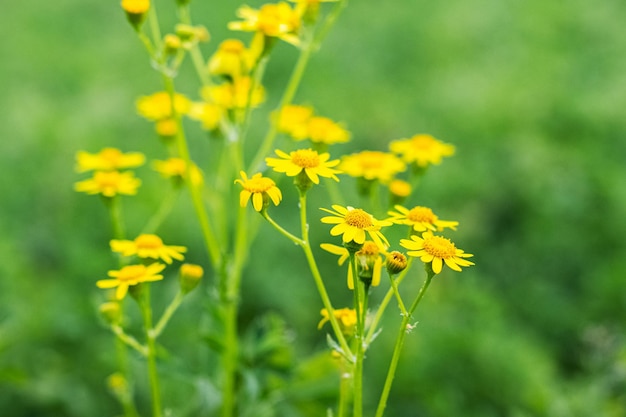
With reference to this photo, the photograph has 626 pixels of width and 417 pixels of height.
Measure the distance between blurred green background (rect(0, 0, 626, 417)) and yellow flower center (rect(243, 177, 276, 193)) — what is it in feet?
1.95

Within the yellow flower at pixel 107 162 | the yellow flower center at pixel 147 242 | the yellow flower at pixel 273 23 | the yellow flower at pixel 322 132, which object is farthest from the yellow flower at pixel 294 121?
the yellow flower center at pixel 147 242

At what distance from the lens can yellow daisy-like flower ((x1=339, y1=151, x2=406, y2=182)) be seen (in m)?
1.42

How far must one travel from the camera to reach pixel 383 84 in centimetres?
380

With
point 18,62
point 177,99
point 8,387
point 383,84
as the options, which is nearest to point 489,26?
point 383,84

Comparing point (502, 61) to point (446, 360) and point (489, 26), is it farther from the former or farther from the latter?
point (446, 360)

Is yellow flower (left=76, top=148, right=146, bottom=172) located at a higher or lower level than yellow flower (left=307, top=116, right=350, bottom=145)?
lower

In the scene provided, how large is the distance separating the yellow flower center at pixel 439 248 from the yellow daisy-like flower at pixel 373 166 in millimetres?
352

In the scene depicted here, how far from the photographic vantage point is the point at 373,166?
4.71 ft

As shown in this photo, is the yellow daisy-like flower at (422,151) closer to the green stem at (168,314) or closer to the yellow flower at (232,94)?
the yellow flower at (232,94)

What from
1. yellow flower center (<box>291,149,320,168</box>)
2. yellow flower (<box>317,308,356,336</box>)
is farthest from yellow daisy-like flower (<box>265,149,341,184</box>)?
yellow flower (<box>317,308,356,336</box>)

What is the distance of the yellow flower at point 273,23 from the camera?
4.66 ft

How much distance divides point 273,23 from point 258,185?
1.52 ft

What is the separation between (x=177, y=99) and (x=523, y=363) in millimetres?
1121

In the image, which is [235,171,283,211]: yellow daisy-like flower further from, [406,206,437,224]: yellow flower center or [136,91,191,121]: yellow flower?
[136,91,191,121]: yellow flower
